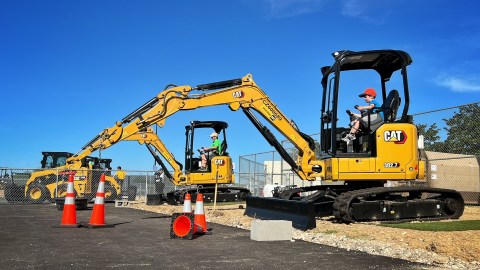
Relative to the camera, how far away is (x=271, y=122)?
14172 mm

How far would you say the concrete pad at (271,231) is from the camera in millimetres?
7341

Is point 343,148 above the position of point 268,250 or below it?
above

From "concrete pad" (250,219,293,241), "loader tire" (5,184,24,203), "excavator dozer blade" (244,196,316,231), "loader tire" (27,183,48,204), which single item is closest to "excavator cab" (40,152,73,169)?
"loader tire" (27,183,48,204)

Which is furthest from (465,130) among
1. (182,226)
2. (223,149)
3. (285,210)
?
(182,226)

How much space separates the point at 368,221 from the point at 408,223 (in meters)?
0.86

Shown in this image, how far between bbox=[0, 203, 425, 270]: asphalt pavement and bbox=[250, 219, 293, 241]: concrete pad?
0.62ft

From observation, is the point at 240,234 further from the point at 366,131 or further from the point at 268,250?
the point at 366,131

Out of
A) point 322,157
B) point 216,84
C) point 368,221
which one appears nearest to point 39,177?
point 216,84

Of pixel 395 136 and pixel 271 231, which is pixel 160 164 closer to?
pixel 395 136

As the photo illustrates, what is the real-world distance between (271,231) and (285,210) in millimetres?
2549

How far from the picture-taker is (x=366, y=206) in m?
9.82

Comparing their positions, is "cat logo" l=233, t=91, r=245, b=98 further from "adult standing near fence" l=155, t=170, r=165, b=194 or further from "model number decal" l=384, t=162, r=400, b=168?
"adult standing near fence" l=155, t=170, r=165, b=194

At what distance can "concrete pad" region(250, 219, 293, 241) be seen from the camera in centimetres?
734

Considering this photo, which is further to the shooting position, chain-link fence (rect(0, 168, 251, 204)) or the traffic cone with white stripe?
chain-link fence (rect(0, 168, 251, 204))
